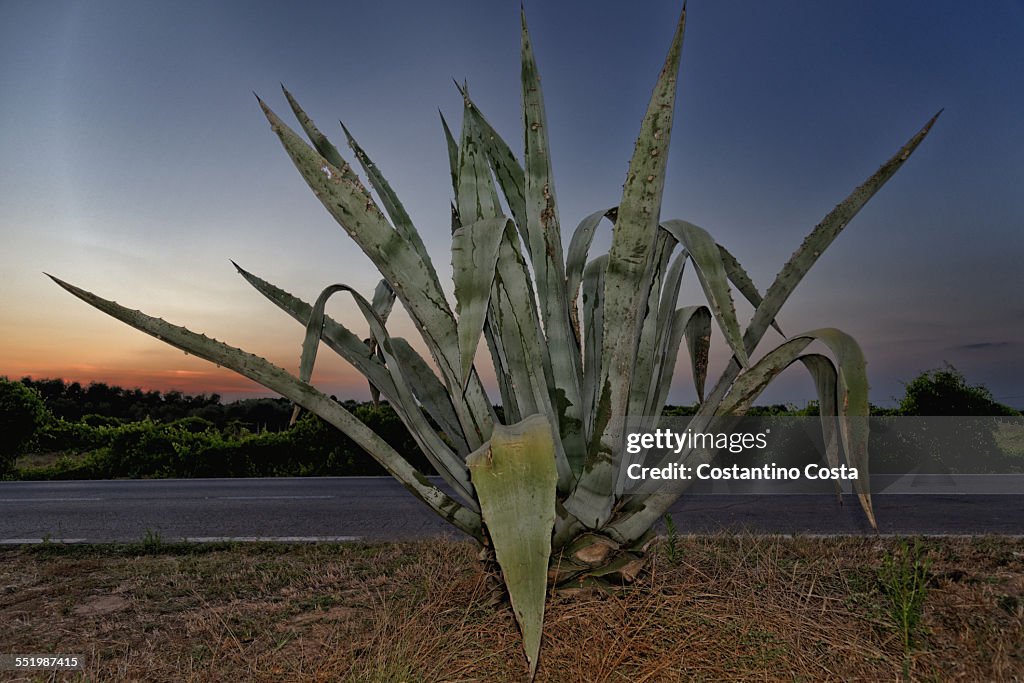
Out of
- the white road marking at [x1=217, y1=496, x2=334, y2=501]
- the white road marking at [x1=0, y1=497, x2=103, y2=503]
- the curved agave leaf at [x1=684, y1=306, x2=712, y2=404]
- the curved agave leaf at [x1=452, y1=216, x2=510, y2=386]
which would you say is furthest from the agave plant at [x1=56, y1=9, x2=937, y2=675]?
the white road marking at [x1=0, y1=497, x2=103, y2=503]

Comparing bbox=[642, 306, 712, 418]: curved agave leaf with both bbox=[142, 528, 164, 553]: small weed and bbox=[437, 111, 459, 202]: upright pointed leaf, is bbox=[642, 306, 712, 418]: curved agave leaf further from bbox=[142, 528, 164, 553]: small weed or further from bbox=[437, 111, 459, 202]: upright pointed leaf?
bbox=[142, 528, 164, 553]: small weed

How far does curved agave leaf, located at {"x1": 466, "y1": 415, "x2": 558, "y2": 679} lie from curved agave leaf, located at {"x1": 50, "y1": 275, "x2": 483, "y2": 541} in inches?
22.1

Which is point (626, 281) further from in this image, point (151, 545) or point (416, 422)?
point (151, 545)

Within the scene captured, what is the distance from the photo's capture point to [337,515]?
20.1 feet

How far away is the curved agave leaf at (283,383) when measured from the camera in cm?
180

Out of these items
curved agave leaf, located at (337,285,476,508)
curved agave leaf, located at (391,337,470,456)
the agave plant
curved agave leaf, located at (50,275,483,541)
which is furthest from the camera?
curved agave leaf, located at (391,337,470,456)

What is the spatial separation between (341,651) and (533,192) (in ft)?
4.89

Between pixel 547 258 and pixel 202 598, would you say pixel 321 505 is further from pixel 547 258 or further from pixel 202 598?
pixel 547 258

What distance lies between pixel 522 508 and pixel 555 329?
746mm

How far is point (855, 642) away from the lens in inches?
69.4

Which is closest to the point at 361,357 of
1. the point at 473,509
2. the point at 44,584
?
the point at 473,509

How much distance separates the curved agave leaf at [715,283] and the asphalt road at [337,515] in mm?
3188

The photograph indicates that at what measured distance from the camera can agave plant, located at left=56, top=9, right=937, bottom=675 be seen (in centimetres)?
151

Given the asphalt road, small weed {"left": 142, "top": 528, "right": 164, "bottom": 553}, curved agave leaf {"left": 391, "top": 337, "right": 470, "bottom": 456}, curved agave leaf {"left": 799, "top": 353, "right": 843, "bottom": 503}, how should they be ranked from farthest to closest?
the asphalt road
small weed {"left": 142, "top": 528, "right": 164, "bottom": 553}
curved agave leaf {"left": 391, "top": 337, "right": 470, "bottom": 456}
curved agave leaf {"left": 799, "top": 353, "right": 843, "bottom": 503}
